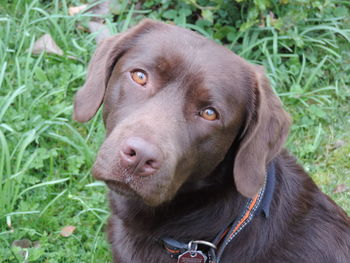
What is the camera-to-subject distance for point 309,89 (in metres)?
4.96

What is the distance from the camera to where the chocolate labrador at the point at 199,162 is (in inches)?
100

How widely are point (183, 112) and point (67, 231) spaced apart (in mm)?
1480

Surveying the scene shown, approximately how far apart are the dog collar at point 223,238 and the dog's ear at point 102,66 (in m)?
0.78

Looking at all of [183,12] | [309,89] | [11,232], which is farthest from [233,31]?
[11,232]

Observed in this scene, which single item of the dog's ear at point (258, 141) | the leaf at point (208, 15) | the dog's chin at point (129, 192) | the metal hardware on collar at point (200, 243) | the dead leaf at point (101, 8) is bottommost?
the dead leaf at point (101, 8)

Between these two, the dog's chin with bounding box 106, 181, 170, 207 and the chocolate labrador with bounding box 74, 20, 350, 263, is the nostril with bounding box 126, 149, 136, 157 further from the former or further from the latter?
the dog's chin with bounding box 106, 181, 170, 207

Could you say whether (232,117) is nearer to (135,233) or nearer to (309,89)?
(135,233)

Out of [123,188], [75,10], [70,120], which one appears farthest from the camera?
[75,10]

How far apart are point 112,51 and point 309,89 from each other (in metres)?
2.54

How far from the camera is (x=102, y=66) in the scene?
287 centimetres

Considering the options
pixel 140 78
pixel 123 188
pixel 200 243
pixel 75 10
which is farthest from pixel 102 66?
pixel 75 10

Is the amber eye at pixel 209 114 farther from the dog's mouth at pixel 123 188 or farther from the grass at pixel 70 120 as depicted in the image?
the grass at pixel 70 120

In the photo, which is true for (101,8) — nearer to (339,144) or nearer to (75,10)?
(75,10)

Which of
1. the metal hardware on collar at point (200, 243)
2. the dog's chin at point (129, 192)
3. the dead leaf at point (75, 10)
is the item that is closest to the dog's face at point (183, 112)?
the dog's chin at point (129, 192)
